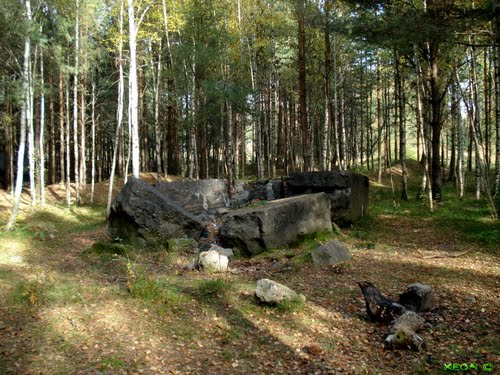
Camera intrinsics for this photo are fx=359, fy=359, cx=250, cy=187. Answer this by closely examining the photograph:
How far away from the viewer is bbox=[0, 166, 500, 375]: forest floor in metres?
4.32

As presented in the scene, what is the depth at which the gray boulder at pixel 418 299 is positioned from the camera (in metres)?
5.66

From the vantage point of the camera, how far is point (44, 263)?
830 cm

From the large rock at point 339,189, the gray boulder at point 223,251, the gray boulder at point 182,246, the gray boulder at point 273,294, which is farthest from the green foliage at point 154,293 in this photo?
the large rock at point 339,189

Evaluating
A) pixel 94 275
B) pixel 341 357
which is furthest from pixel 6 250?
pixel 341 357

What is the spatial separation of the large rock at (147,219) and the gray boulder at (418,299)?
19.7 ft

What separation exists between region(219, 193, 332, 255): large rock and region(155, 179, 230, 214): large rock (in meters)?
2.92

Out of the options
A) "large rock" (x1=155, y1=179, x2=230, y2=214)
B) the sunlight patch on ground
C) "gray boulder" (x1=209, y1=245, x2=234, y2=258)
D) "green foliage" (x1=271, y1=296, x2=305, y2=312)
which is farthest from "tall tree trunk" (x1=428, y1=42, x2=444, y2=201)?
the sunlight patch on ground

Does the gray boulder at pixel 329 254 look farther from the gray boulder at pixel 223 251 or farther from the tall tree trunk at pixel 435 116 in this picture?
the tall tree trunk at pixel 435 116

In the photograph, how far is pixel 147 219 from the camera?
9.91 meters

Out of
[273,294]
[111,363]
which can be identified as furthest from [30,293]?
[273,294]

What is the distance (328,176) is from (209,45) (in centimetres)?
1068

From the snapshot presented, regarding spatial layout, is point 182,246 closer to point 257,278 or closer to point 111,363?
point 257,278

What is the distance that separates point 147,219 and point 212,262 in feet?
9.83

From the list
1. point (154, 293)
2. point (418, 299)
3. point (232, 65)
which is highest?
point (232, 65)
